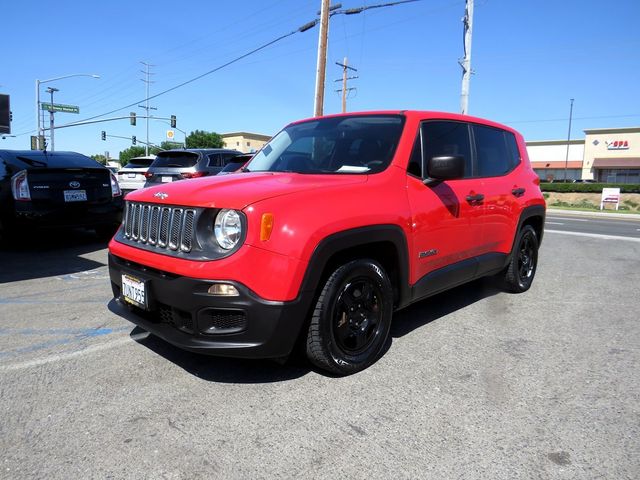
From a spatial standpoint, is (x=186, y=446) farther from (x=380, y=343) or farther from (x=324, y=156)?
(x=324, y=156)

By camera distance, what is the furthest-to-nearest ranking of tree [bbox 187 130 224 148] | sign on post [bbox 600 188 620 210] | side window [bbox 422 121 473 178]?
tree [bbox 187 130 224 148] < sign on post [bbox 600 188 620 210] < side window [bbox 422 121 473 178]

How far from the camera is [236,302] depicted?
2.60m

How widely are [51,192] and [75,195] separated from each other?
1.06ft

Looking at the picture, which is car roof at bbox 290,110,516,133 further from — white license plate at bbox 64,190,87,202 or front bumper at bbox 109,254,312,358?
white license plate at bbox 64,190,87,202

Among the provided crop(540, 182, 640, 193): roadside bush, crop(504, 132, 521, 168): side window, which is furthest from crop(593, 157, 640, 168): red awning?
crop(504, 132, 521, 168): side window

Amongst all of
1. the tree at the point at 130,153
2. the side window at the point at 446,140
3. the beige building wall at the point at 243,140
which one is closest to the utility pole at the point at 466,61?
the side window at the point at 446,140

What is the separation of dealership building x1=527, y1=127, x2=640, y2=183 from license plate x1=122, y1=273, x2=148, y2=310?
5791 cm

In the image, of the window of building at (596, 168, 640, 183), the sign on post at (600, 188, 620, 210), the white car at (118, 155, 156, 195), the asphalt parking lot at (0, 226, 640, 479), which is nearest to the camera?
the asphalt parking lot at (0, 226, 640, 479)

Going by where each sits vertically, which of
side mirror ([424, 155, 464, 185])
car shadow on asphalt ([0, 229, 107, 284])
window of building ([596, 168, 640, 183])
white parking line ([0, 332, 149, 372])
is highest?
window of building ([596, 168, 640, 183])

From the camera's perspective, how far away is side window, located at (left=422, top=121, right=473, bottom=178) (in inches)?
149

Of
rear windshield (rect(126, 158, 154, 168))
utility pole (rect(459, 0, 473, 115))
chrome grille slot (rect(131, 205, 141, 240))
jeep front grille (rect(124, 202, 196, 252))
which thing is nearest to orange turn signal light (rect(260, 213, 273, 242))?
jeep front grille (rect(124, 202, 196, 252))

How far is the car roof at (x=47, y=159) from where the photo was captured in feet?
23.3

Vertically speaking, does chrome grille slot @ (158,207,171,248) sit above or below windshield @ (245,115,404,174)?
below

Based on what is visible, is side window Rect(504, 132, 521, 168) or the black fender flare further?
side window Rect(504, 132, 521, 168)
